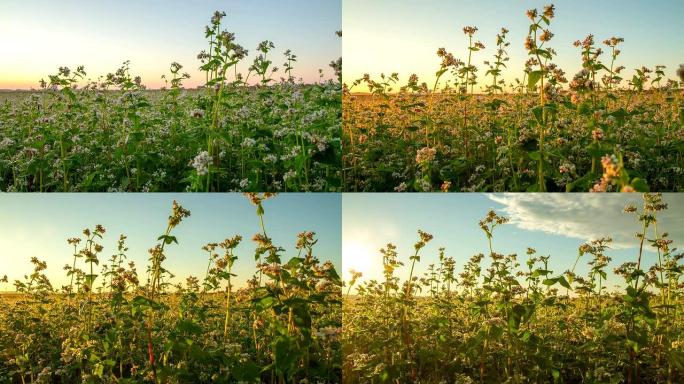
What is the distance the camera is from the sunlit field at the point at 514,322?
2500mm

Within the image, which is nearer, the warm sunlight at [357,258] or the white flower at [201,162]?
the white flower at [201,162]

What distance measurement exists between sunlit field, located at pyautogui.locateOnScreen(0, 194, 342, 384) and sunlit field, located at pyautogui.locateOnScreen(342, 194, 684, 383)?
25 centimetres

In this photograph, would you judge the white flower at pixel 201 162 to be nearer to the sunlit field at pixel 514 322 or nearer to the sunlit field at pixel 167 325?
the sunlit field at pixel 167 325

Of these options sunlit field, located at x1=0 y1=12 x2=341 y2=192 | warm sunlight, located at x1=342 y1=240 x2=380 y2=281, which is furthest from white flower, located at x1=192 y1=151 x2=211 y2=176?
warm sunlight, located at x1=342 y1=240 x2=380 y2=281

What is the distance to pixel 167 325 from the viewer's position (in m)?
3.00

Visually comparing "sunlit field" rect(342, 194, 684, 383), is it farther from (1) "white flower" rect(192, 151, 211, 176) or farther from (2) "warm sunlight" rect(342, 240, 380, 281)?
(1) "white flower" rect(192, 151, 211, 176)

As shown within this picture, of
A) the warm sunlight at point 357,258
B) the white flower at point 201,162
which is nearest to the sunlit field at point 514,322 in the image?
the warm sunlight at point 357,258

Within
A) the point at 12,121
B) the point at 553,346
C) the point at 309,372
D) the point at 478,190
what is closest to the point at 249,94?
the point at 12,121

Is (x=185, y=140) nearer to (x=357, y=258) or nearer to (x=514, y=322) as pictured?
(x=357, y=258)

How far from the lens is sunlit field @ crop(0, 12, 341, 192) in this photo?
302cm

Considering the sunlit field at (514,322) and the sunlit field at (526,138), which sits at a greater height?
the sunlit field at (526,138)

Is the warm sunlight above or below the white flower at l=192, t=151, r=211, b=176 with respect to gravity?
below

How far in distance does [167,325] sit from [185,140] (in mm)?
1111

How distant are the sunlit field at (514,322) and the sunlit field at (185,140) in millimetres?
703
